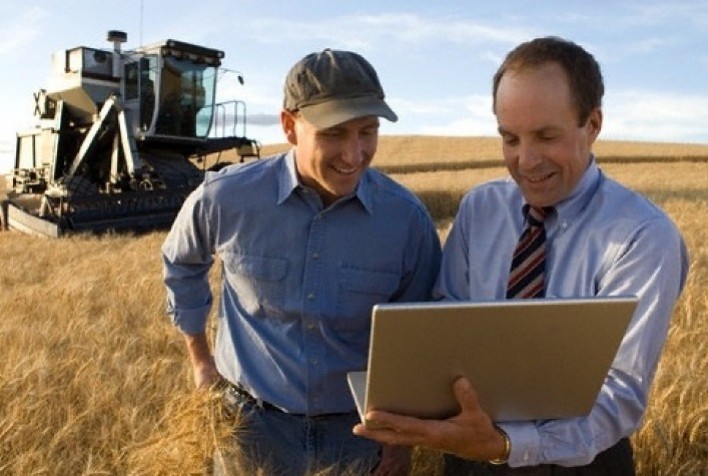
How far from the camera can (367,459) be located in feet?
A: 7.98

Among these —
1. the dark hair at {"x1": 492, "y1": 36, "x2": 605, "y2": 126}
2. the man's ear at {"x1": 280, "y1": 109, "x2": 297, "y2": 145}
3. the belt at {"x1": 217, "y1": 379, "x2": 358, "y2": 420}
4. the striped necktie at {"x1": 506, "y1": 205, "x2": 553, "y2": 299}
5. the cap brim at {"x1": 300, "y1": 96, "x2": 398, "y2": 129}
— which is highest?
the dark hair at {"x1": 492, "y1": 36, "x2": 605, "y2": 126}

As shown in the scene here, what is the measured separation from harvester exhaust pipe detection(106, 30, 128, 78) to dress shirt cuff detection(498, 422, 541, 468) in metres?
13.8

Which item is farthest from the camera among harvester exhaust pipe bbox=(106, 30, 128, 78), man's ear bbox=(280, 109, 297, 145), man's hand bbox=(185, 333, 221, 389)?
harvester exhaust pipe bbox=(106, 30, 128, 78)

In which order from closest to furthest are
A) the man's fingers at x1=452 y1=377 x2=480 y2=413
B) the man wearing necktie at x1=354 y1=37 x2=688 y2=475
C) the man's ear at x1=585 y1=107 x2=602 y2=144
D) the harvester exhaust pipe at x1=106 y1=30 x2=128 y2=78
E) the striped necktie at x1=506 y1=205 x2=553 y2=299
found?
the man's fingers at x1=452 y1=377 x2=480 y2=413
the man wearing necktie at x1=354 y1=37 x2=688 y2=475
the man's ear at x1=585 y1=107 x2=602 y2=144
the striped necktie at x1=506 y1=205 x2=553 y2=299
the harvester exhaust pipe at x1=106 y1=30 x2=128 y2=78

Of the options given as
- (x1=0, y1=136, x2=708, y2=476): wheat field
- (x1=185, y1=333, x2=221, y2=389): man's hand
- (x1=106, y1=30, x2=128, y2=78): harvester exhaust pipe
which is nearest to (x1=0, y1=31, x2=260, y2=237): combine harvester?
(x1=106, y1=30, x2=128, y2=78): harvester exhaust pipe

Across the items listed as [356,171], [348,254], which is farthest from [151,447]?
[356,171]

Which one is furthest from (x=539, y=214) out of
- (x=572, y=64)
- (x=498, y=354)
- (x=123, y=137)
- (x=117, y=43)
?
(x=117, y=43)

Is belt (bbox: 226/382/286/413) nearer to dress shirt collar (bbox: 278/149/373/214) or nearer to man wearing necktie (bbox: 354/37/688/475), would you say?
dress shirt collar (bbox: 278/149/373/214)

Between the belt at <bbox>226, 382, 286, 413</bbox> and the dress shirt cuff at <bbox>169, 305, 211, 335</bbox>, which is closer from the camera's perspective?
the belt at <bbox>226, 382, 286, 413</bbox>

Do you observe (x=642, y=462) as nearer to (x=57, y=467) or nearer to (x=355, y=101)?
(x=355, y=101)

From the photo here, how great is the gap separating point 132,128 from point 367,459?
482 inches

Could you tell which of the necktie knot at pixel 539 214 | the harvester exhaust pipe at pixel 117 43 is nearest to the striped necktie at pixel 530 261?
the necktie knot at pixel 539 214

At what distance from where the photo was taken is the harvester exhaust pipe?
1442cm

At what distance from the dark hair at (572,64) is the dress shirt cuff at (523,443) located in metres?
0.66
